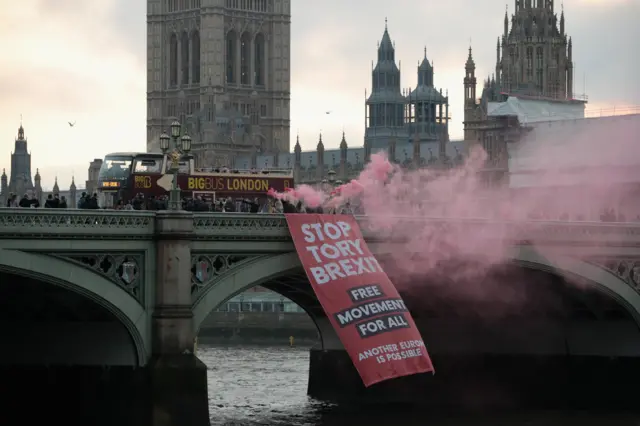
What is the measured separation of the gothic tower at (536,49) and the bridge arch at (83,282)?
11467 cm

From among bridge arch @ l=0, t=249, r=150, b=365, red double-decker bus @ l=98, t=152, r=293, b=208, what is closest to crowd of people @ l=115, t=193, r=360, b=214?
red double-decker bus @ l=98, t=152, r=293, b=208

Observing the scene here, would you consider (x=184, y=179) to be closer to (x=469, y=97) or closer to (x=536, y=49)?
(x=469, y=97)

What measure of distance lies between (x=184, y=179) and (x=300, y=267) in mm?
13108

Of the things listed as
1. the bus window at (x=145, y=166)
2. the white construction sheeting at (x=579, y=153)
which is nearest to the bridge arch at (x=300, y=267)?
the bus window at (x=145, y=166)

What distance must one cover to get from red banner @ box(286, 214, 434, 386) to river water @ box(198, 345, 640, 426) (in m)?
9.43

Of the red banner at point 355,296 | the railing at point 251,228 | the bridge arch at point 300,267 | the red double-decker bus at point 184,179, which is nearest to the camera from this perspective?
the railing at point 251,228

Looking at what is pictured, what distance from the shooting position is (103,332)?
64.2 metres

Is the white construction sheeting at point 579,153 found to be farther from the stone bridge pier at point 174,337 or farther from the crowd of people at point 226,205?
the stone bridge pier at point 174,337

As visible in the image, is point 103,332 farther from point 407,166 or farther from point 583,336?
point 407,166

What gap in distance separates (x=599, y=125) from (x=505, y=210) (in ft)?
120

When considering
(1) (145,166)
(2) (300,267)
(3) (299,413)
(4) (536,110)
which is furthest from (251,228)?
(4) (536,110)

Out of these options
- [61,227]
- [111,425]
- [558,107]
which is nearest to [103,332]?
[111,425]

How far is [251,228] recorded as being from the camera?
5953 centimetres

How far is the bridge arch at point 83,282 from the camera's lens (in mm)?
53906
